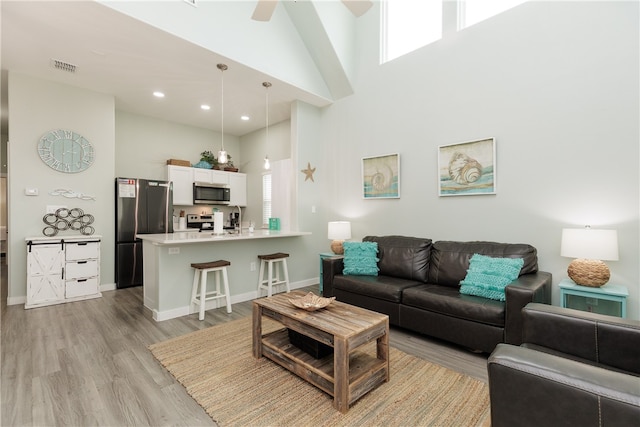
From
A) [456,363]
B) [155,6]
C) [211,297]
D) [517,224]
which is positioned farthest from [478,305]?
[155,6]

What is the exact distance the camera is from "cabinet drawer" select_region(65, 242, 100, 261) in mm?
4109

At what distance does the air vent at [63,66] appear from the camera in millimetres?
3691

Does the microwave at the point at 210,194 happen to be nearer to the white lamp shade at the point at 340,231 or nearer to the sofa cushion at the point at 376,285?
the white lamp shade at the point at 340,231

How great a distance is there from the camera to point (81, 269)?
4199 mm

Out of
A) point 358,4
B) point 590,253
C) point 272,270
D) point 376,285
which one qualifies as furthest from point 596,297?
point 272,270

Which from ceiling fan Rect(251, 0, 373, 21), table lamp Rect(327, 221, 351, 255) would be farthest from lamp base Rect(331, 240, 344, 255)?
ceiling fan Rect(251, 0, 373, 21)

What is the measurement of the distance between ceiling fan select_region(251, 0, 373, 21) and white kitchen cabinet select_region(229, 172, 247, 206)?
4.37 metres

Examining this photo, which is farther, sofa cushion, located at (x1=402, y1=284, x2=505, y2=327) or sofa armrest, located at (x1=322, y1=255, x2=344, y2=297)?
sofa armrest, located at (x1=322, y1=255, x2=344, y2=297)

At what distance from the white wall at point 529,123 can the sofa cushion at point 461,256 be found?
0.97 feet

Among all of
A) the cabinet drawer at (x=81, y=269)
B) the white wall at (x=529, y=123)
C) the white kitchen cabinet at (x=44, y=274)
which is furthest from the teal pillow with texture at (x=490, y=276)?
the white kitchen cabinet at (x=44, y=274)

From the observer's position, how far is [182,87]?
14.6 feet

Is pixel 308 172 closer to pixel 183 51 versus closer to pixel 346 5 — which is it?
pixel 183 51

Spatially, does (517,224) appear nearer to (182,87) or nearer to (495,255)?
(495,255)

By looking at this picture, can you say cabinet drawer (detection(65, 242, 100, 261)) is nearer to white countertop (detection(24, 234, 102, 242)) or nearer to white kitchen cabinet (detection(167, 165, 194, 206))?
white countertop (detection(24, 234, 102, 242))
